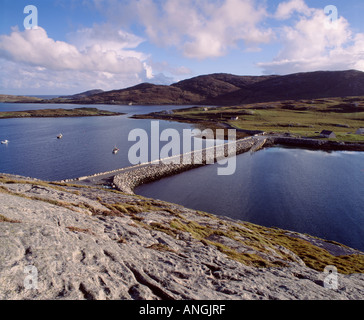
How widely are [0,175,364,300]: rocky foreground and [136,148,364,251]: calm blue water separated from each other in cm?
1340

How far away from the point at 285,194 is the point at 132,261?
43.9m

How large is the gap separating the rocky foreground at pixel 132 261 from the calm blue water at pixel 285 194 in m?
13.4

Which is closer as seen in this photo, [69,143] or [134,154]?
[134,154]

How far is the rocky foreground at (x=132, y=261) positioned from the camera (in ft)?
38.0

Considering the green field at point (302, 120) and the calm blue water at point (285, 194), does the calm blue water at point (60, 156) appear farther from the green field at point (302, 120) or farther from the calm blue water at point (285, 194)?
the green field at point (302, 120)

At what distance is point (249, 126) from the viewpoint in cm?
14000

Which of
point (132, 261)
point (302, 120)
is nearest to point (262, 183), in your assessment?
point (132, 261)

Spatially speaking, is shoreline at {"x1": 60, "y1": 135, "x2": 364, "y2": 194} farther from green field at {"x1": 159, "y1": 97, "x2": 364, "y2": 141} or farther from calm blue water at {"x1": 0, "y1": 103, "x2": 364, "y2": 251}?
green field at {"x1": 159, "y1": 97, "x2": 364, "y2": 141}

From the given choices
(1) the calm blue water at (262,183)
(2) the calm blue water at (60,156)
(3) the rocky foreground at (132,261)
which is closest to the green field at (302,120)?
(1) the calm blue water at (262,183)

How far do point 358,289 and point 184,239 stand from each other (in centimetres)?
1420

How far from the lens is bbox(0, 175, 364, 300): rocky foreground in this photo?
11591 millimetres

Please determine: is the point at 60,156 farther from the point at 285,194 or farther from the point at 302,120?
the point at 302,120
